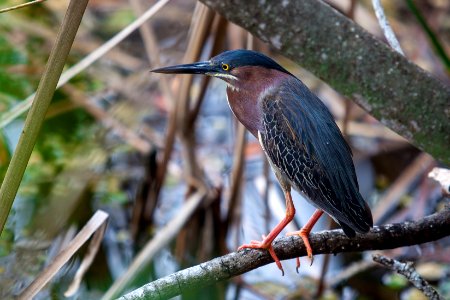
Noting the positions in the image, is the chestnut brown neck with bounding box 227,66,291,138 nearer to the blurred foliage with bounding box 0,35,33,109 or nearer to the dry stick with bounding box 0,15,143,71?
the blurred foliage with bounding box 0,35,33,109

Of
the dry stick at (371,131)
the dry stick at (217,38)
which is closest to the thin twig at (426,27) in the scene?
the dry stick at (217,38)

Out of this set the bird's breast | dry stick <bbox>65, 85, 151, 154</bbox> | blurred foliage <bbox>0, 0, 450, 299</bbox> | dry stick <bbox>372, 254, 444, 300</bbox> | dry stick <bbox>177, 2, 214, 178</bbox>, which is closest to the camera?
dry stick <bbox>372, 254, 444, 300</bbox>

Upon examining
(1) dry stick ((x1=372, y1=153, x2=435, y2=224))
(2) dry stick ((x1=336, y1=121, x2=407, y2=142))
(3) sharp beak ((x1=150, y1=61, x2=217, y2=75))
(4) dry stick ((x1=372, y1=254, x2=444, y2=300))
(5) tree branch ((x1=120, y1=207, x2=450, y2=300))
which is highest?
(3) sharp beak ((x1=150, y1=61, x2=217, y2=75))

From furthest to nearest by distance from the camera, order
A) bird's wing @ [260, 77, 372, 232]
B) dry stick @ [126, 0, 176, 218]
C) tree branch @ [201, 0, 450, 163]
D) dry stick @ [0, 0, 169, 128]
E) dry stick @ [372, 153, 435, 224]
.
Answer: dry stick @ [372, 153, 435, 224], dry stick @ [126, 0, 176, 218], dry stick @ [0, 0, 169, 128], tree branch @ [201, 0, 450, 163], bird's wing @ [260, 77, 372, 232]

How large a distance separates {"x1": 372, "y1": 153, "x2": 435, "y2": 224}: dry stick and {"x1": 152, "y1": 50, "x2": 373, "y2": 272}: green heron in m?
1.63

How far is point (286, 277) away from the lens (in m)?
3.65

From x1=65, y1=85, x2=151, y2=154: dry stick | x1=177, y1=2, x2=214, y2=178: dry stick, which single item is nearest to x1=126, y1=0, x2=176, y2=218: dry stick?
x1=177, y1=2, x2=214, y2=178: dry stick

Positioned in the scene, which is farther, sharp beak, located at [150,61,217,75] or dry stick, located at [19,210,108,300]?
sharp beak, located at [150,61,217,75]

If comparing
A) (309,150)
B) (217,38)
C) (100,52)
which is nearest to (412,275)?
(309,150)

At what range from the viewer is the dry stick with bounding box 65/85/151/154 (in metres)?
4.12

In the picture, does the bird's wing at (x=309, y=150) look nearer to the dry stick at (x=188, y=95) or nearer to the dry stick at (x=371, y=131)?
the dry stick at (x=188, y=95)

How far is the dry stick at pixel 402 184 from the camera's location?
3.86 meters

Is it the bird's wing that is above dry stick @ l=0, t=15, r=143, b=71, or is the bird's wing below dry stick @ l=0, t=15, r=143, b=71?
below

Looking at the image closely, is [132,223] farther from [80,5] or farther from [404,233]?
[80,5]
